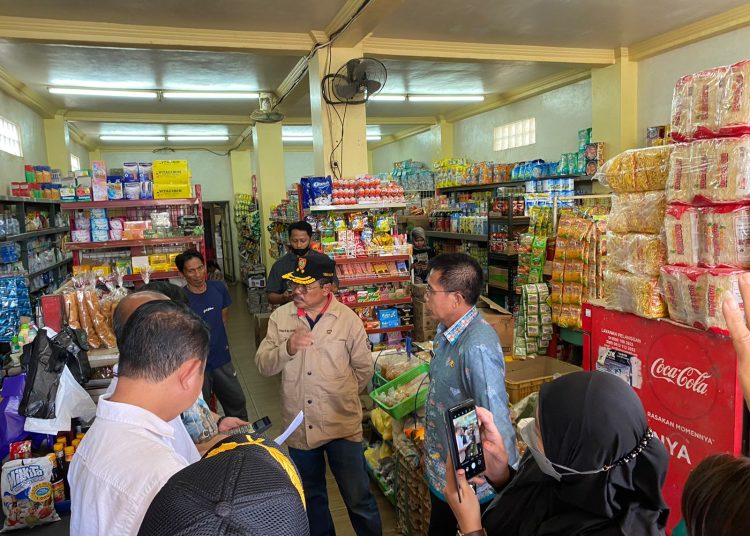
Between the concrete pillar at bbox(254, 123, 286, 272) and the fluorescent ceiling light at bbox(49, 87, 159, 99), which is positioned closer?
the fluorescent ceiling light at bbox(49, 87, 159, 99)

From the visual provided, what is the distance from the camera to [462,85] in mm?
10688

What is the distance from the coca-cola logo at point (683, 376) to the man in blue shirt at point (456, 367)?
1.01m

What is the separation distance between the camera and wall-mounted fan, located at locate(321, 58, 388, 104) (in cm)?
639

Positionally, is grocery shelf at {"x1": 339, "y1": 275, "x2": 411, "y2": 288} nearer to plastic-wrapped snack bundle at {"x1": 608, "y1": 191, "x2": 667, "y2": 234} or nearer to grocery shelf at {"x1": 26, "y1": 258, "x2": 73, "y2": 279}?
plastic-wrapped snack bundle at {"x1": 608, "y1": 191, "x2": 667, "y2": 234}

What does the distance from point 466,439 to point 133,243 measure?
5.00 meters

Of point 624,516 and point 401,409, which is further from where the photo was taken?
point 401,409

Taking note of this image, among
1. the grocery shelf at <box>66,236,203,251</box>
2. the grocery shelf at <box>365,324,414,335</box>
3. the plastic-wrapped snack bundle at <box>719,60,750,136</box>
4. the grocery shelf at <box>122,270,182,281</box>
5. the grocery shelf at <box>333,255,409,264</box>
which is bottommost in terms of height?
the grocery shelf at <box>365,324,414,335</box>

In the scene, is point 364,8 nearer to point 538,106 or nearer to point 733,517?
point 733,517

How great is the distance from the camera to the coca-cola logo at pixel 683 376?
251 centimetres

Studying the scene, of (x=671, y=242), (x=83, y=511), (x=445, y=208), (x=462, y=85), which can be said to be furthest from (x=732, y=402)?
(x=462, y=85)

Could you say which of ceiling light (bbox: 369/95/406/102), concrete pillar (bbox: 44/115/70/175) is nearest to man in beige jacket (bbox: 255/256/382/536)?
ceiling light (bbox: 369/95/406/102)

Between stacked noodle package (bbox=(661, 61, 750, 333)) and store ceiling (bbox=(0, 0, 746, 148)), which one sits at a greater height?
store ceiling (bbox=(0, 0, 746, 148))

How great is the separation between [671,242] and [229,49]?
5.80 metres

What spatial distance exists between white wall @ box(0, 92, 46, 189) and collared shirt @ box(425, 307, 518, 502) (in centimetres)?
865
